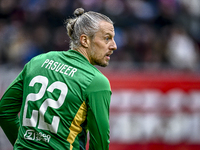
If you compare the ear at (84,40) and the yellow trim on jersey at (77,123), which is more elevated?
the ear at (84,40)

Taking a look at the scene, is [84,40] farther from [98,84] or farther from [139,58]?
[139,58]

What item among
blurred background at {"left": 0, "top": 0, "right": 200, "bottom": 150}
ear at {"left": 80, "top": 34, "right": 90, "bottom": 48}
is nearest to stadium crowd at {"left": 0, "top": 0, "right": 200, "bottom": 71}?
blurred background at {"left": 0, "top": 0, "right": 200, "bottom": 150}

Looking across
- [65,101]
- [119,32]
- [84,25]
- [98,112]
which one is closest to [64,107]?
[65,101]

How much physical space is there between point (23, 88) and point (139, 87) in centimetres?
491

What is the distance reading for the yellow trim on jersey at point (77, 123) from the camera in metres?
2.93

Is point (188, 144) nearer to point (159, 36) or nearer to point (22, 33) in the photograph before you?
point (159, 36)

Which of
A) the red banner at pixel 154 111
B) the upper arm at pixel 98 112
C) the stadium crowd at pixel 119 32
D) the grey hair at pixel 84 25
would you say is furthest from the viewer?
the stadium crowd at pixel 119 32

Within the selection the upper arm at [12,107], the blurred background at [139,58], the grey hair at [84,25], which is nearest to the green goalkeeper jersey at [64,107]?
the upper arm at [12,107]

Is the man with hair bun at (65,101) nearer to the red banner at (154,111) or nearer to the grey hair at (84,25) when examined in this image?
the grey hair at (84,25)

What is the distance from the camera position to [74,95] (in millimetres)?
2898

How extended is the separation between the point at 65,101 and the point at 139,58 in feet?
19.9

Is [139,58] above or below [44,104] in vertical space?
above

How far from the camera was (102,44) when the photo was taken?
3.20 meters

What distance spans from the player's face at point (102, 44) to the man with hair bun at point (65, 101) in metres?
0.03
